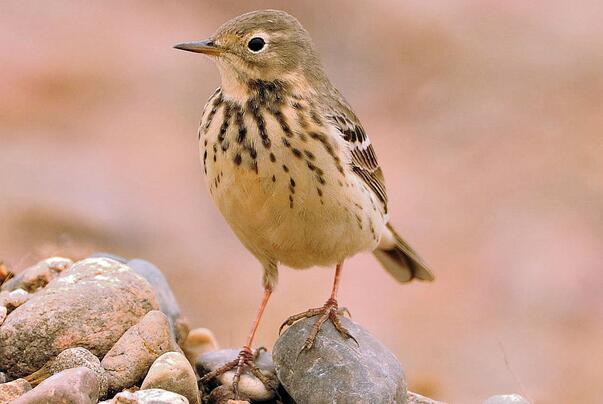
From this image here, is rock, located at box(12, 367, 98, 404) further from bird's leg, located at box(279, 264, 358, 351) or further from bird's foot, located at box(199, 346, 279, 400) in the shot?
bird's leg, located at box(279, 264, 358, 351)

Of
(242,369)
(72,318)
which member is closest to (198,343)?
(242,369)

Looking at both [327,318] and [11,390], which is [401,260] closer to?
[327,318]

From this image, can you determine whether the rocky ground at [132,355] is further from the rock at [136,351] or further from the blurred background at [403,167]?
the blurred background at [403,167]

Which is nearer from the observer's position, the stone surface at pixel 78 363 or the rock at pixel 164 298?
the stone surface at pixel 78 363

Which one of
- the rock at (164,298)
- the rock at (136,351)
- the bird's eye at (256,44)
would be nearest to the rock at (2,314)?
the rock at (136,351)

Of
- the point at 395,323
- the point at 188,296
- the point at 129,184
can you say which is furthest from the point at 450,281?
the point at 129,184

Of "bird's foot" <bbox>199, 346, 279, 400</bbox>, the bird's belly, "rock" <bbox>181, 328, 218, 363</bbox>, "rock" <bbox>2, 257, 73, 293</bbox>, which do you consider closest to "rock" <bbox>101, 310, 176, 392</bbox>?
"bird's foot" <bbox>199, 346, 279, 400</bbox>
